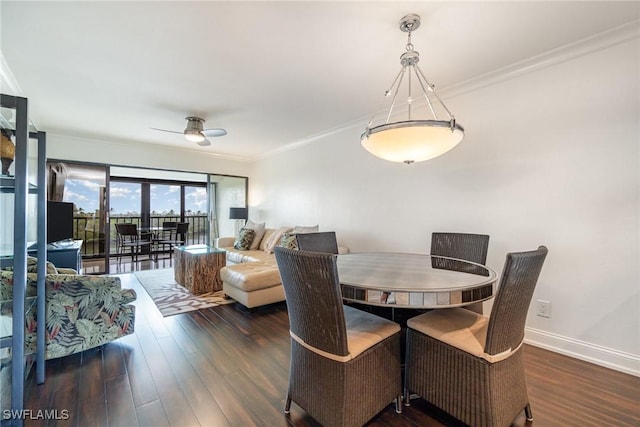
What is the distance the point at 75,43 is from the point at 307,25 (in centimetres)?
179

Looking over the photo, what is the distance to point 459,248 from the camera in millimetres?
2465

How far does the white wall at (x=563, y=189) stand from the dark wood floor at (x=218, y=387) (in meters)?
0.38

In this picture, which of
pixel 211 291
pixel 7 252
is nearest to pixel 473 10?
pixel 7 252

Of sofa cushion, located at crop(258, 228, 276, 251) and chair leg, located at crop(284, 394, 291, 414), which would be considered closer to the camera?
chair leg, located at crop(284, 394, 291, 414)

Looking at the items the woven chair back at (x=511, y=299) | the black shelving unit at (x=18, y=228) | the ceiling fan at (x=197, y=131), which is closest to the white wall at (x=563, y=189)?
the woven chair back at (x=511, y=299)

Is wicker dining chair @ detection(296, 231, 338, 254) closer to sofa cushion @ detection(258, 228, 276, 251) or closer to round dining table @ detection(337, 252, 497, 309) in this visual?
round dining table @ detection(337, 252, 497, 309)

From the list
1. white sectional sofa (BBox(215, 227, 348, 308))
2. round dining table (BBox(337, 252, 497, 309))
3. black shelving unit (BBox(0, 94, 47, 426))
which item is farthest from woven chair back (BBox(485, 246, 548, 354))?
black shelving unit (BBox(0, 94, 47, 426))

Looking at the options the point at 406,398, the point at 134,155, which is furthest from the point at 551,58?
the point at 134,155

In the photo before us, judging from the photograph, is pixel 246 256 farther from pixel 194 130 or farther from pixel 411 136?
pixel 411 136

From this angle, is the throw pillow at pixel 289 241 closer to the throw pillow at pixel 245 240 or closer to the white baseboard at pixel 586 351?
the throw pillow at pixel 245 240

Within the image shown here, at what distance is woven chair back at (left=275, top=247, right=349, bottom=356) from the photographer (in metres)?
1.26

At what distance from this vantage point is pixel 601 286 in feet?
6.91

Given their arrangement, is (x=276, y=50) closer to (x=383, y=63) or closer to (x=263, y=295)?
(x=383, y=63)

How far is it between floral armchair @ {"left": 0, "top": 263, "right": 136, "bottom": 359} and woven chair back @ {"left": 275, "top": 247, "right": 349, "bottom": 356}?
1.77 meters
